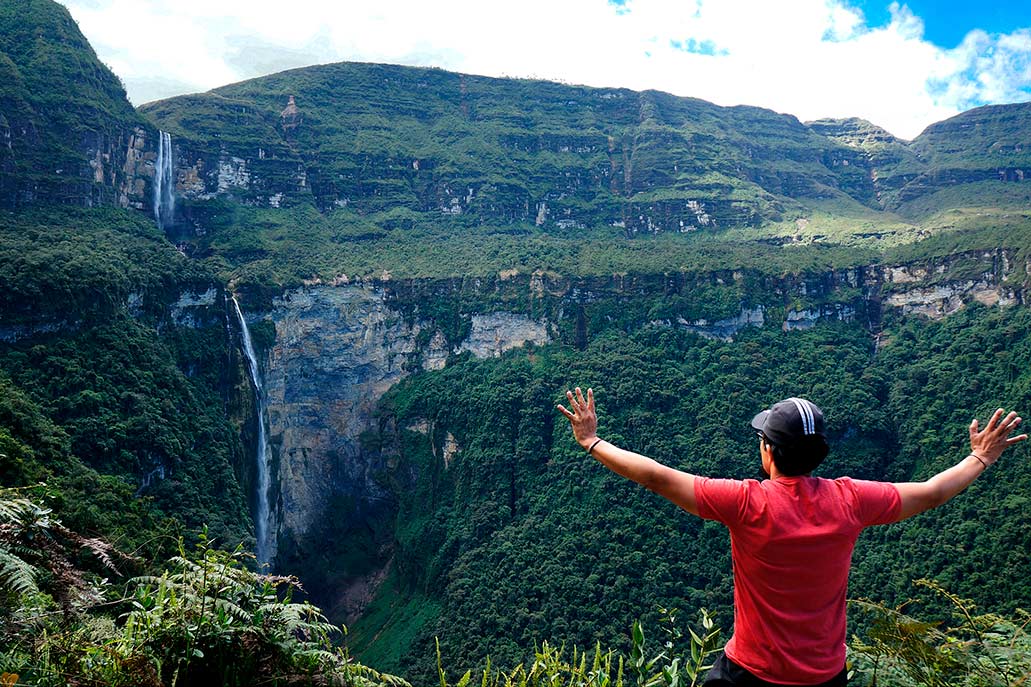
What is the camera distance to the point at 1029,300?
34844mm

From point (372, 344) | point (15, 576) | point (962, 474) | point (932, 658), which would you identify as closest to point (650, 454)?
point (372, 344)

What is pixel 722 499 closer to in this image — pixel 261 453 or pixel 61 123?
pixel 261 453

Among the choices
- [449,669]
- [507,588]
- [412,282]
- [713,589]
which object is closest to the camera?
[449,669]

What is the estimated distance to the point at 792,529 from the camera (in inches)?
115

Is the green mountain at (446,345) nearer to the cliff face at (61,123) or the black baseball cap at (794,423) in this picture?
the cliff face at (61,123)

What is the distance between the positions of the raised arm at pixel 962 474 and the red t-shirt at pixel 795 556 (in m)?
0.08

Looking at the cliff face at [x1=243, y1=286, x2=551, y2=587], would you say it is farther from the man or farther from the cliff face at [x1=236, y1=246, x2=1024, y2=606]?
the man

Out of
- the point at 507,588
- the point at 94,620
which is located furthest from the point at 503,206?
the point at 94,620

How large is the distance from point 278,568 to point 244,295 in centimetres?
1492

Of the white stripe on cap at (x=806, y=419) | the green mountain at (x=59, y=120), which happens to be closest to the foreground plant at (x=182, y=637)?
the white stripe on cap at (x=806, y=419)

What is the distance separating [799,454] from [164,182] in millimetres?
50970

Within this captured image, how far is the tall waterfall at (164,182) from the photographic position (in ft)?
151

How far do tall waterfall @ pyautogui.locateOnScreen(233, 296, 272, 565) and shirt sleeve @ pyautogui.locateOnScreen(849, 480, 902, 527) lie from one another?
37534 millimetres

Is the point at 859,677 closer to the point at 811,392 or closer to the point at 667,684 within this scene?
the point at 667,684
